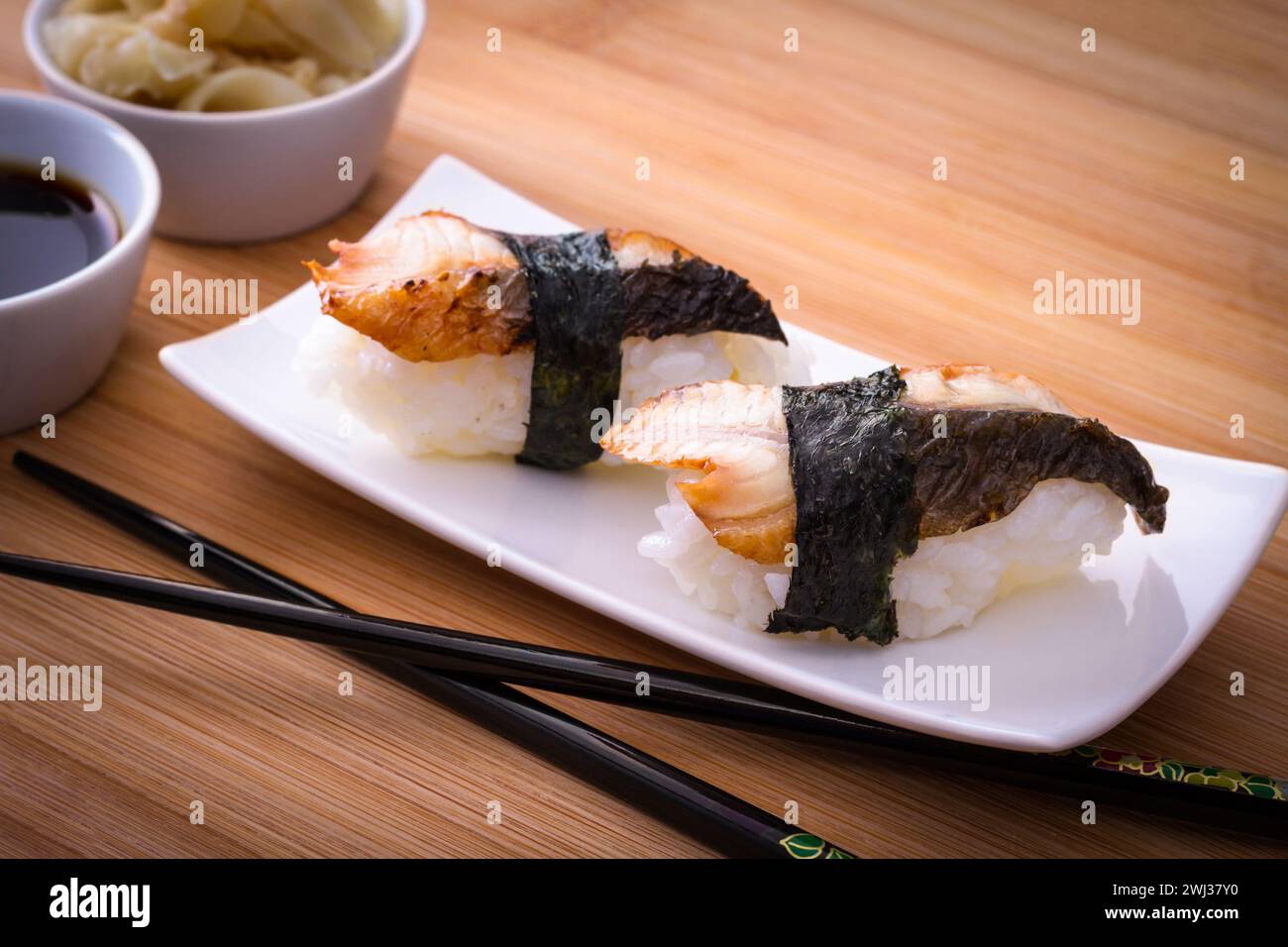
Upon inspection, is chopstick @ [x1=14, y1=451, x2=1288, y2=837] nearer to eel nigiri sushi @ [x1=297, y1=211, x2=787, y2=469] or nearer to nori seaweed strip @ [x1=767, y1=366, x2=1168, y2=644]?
nori seaweed strip @ [x1=767, y1=366, x2=1168, y2=644]

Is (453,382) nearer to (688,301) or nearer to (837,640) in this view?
(688,301)

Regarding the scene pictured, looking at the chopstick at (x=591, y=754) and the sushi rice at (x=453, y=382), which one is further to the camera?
the sushi rice at (x=453, y=382)

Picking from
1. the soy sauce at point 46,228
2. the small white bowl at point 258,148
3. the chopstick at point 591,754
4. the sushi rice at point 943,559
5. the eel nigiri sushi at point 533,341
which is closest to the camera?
the chopstick at point 591,754

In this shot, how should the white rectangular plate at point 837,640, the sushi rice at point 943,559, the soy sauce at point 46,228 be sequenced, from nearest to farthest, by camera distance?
the white rectangular plate at point 837,640, the sushi rice at point 943,559, the soy sauce at point 46,228

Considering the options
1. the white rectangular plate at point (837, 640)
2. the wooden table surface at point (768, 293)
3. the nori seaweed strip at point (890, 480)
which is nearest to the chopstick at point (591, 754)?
the wooden table surface at point (768, 293)

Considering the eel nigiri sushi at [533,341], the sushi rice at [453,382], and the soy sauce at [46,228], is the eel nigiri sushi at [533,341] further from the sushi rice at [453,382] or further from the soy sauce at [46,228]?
the soy sauce at [46,228]

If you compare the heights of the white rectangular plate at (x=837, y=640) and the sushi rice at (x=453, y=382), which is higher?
the sushi rice at (x=453, y=382)

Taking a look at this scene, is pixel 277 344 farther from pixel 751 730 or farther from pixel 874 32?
pixel 874 32
